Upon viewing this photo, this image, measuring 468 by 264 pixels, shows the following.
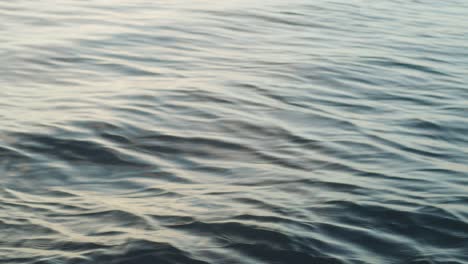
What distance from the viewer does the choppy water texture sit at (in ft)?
15.3

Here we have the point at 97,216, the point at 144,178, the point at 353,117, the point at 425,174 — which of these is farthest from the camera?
the point at 353,117

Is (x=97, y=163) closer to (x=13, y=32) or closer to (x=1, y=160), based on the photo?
(x=1, y=160)

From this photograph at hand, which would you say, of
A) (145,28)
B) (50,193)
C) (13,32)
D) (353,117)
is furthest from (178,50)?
(50,193)

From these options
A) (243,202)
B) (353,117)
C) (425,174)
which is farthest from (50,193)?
(353,117)

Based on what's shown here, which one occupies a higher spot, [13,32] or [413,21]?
[413,21]

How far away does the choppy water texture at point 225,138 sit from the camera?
4.68m

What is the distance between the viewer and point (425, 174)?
605 cm

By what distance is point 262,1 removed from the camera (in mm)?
12773

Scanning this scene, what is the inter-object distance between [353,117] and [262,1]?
5.69m

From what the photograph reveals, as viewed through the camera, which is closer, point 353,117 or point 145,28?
point 353,117

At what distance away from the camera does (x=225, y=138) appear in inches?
262

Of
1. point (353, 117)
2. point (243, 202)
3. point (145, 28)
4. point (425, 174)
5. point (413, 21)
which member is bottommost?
point (243, 202)

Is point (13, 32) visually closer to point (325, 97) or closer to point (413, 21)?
point (325, 97)

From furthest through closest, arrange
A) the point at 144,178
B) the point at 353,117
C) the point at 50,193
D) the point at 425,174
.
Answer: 1. the point at 353,117
2. the point at 425,174
3. the point at 144,178
4. the point at 50,193
